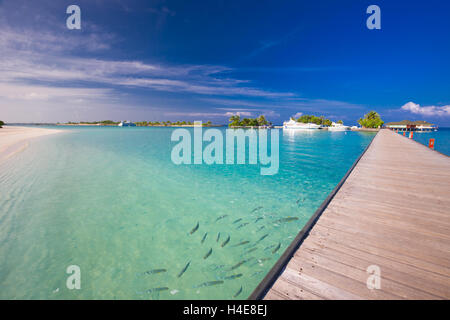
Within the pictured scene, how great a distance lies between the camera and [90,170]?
12.2 metres

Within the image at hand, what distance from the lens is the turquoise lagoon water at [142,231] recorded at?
11.5 feet

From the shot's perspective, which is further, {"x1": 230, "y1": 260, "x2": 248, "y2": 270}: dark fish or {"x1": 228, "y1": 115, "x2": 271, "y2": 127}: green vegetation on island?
{"x1": 228, "y1": 115, "x2": 271, "y2": 127}: green vegetation on island

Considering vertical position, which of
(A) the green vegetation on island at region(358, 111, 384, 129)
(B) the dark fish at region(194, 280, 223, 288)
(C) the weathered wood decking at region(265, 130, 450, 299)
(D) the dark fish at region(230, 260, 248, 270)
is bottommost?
(B) the dark fish at region(194, 280, 223, 288)

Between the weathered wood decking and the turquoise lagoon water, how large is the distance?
4.59 ft

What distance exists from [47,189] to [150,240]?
282 inches

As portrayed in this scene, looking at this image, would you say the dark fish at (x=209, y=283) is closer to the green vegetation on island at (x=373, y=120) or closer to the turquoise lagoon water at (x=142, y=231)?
the turquoise lagoon water at (x=142, y=231)

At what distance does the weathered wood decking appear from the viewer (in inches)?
85.0

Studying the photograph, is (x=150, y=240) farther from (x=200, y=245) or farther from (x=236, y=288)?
(x=236, y=288)

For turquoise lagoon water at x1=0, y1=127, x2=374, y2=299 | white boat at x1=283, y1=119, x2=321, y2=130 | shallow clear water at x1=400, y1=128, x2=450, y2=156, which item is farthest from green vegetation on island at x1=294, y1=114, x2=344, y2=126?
turquoise lagoon water at x1=0, y1=127, x2=374, y2=299

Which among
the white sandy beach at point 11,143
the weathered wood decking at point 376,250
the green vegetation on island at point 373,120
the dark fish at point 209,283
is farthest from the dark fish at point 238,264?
the green vegetation on island at point 373,120

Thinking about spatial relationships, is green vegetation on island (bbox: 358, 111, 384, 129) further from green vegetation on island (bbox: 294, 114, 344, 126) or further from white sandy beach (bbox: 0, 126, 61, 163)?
white sandy beach (bbox: 0, 126, 61, 163)

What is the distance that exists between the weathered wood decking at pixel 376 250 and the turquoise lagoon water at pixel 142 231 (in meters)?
1.40
